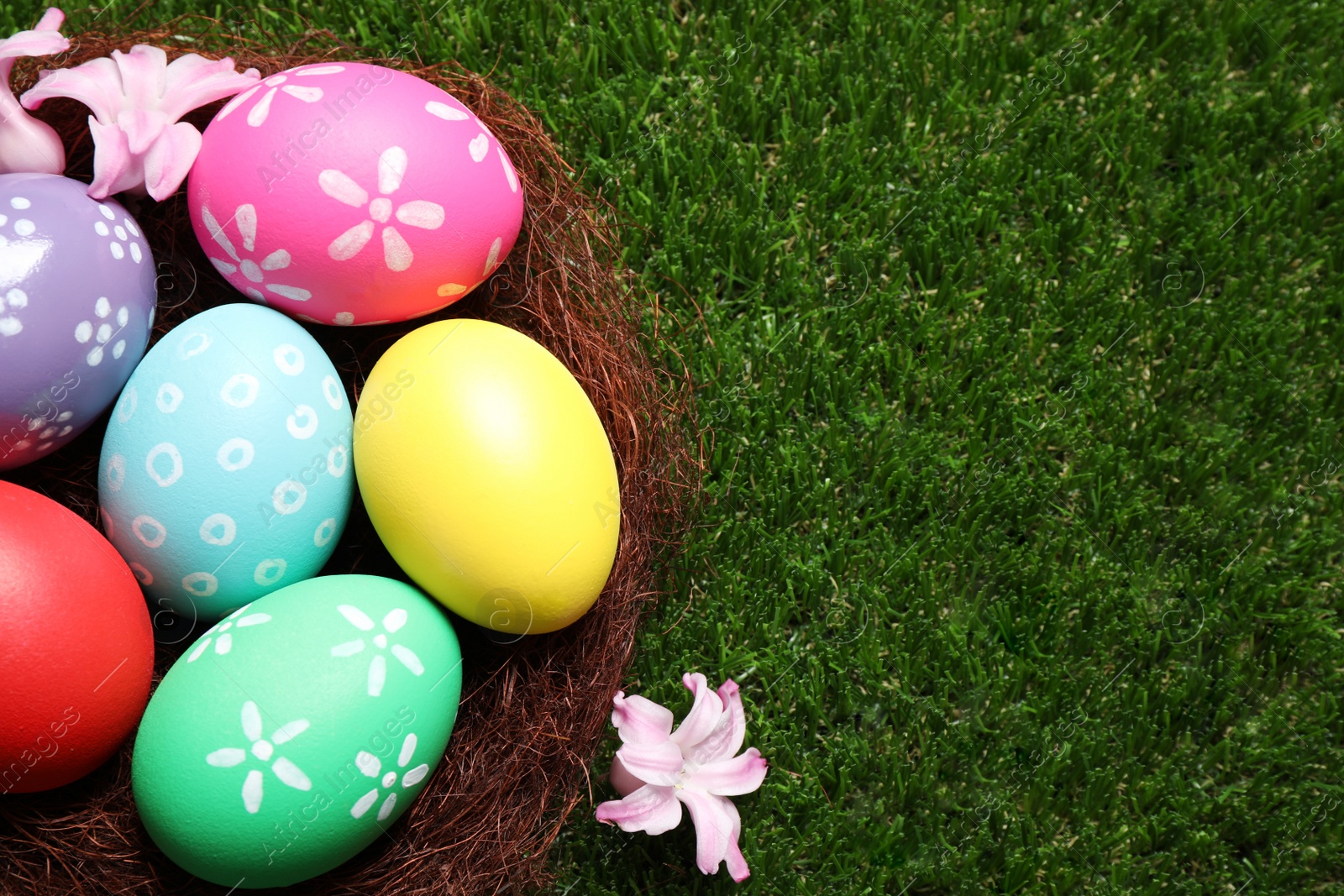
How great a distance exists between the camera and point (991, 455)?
1771mm

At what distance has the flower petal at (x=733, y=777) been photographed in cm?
144

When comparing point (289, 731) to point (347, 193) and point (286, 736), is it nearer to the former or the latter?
point (286, 736)

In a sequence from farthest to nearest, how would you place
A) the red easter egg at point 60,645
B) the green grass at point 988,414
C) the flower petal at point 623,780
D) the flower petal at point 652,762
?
1. the green grass at point 988,414
2. the flower petal at point 623,780
3. the flower petal at point 652,762
4. the red easter egg at point 60,645

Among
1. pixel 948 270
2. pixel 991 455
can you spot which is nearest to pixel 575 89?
pixel 948 270

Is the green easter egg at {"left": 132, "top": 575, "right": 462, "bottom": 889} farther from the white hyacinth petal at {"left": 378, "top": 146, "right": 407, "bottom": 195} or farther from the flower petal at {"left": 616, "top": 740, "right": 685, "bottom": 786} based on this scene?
the white hyacinth petal at {"left": 378, "top": 146, "right": 407, "bottom": 195}

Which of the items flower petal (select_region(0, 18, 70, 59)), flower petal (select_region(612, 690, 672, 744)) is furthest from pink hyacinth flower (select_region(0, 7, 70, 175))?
flower petal (select_region(612, 690, 672, 744))

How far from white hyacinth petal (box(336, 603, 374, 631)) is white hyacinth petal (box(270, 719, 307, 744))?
129mm

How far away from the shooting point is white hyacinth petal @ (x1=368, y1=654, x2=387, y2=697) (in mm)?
1229

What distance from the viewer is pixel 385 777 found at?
1245mm

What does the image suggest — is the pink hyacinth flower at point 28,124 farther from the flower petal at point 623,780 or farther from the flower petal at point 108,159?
the flower petal at point 623,780

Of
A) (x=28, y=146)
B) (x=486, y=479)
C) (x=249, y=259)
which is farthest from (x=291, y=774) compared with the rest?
(x=28, y=146)

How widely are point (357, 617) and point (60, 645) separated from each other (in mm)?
345

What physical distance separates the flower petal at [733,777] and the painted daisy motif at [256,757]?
0.57m

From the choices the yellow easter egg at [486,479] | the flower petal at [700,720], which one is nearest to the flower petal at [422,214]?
the yellow easter egg at [486,479]
